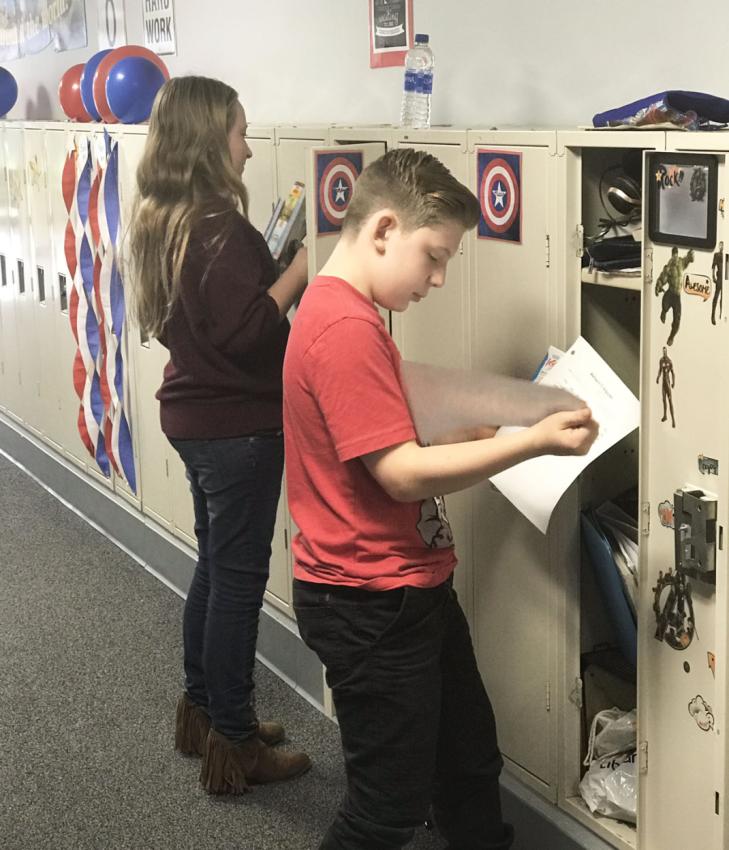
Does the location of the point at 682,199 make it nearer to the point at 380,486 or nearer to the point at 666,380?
the point at 666,380

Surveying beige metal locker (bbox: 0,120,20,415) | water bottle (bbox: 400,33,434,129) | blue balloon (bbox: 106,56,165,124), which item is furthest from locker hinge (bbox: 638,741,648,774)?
beige metal locker (bbox: 0,120,20,415)

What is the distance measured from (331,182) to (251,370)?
45cm

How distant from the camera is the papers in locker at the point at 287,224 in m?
2.84

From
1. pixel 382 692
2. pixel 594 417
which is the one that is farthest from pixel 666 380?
pixel 382 692

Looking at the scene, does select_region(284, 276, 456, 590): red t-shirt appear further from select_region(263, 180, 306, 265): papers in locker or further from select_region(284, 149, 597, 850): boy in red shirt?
select_region(263, 180, 306, 265): papers in locker

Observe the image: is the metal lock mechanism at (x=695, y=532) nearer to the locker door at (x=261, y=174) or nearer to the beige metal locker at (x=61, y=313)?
the locker door at (x=261, y=174)

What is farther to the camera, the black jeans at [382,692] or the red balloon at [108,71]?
the red balloon at [108,71]

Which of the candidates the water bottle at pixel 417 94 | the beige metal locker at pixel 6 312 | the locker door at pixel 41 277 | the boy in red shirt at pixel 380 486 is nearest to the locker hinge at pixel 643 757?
the boy in red shirt at pixel 380 486

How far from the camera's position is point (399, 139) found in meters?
2.69

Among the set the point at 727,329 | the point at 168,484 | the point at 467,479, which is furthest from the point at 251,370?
the point at 168,484

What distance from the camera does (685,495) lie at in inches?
78.6

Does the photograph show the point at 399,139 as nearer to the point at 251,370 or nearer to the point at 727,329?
the point at 251,370

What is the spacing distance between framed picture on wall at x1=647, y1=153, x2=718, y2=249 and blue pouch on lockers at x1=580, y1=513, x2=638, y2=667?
1.96ft

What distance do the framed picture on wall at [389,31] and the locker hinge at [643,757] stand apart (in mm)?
1955
